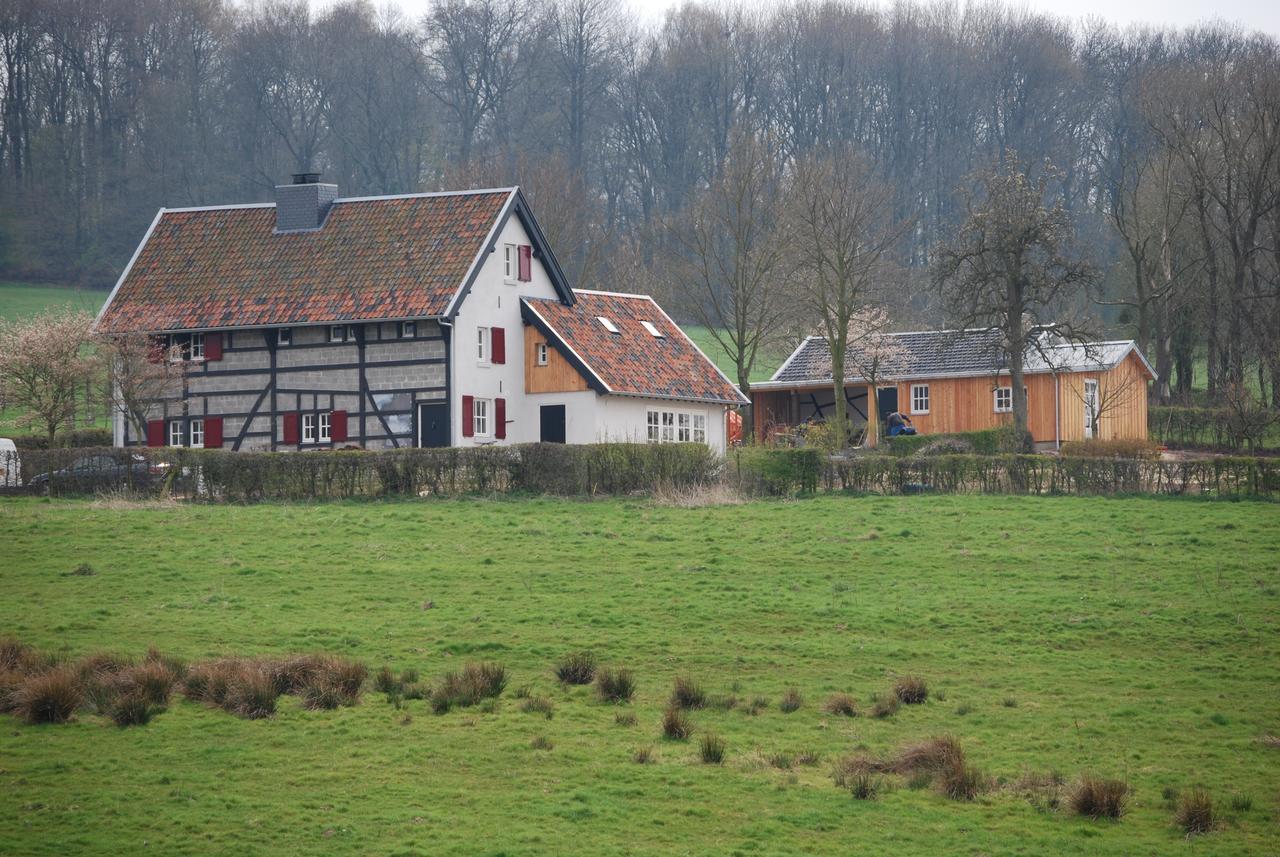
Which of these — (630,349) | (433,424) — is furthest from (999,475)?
(630,349)

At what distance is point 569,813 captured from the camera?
47.4ft

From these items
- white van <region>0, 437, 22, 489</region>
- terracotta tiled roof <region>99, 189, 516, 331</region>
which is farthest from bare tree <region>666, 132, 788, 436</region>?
white van <region>0, 437, 22, 489</region>

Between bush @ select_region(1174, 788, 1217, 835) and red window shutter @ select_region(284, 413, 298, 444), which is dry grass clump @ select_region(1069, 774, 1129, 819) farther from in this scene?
red window shutter @ select_region(284, 413, 298, 444)

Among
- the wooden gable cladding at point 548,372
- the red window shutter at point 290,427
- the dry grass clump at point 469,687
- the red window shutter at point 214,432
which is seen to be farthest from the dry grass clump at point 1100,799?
the red window shutter at point 214,432

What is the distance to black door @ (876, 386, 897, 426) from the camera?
5747 centimetres

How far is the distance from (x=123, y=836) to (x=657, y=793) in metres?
4.83

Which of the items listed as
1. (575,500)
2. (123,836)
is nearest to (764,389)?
(575,500)

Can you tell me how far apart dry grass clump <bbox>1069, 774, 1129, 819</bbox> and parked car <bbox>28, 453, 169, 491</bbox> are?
79.0 feet

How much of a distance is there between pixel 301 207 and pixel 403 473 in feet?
56.8

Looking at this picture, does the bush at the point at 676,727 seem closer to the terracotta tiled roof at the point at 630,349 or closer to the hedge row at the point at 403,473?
the hedge row at the point at 403,473

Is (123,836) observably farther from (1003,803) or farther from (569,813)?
(1003,803)

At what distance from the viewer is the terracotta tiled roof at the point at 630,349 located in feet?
151

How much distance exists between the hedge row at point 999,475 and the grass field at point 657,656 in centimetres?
155

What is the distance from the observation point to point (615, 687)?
Result: 18531 millimetres
